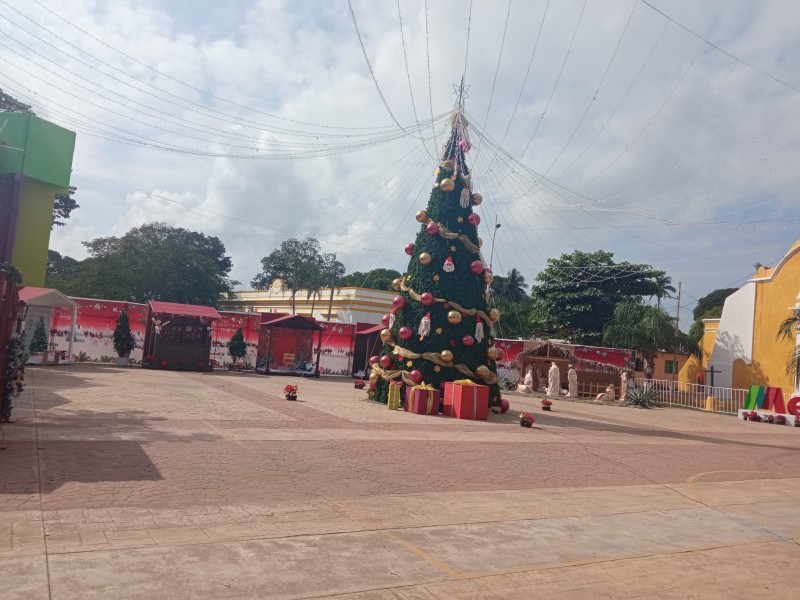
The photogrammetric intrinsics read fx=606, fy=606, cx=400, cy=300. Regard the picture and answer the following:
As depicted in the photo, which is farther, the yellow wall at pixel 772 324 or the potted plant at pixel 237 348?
the yellow wall at pixel 772 324

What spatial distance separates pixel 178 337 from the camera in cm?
2530

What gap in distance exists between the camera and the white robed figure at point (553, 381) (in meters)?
26.9

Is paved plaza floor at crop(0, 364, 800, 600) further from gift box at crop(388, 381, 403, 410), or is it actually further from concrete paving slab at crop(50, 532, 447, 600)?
gift box at crop(388, 381, 403, 410)

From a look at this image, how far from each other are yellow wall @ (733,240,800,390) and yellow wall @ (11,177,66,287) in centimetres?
3520

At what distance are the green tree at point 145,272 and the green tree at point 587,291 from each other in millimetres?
25657

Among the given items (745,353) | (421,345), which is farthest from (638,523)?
(745,353)

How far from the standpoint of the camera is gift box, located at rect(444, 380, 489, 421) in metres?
15.5

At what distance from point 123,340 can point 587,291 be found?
31581 mm

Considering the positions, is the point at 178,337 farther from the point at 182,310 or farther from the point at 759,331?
the point at 759,331

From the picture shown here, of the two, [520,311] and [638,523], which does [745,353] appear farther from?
[638,523]

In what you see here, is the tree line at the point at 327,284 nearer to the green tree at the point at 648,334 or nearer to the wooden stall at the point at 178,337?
the green tree at the point at 648,334

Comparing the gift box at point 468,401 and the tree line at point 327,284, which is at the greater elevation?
the tree line at point 327,284

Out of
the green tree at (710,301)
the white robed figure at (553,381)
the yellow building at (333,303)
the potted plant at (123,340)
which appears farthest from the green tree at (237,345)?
the green tree at (710,301)

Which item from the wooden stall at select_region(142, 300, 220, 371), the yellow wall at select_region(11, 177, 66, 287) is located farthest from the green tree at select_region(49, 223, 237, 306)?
the wooden stall at select_region(142, 300, 220, 371)
